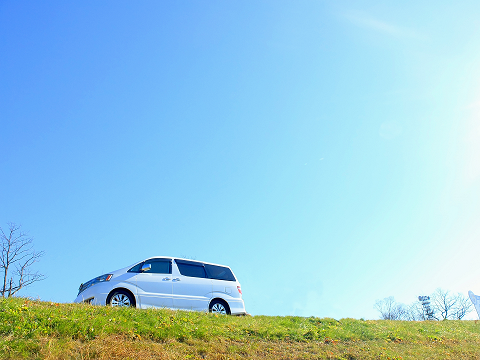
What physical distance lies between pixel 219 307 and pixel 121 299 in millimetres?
3968

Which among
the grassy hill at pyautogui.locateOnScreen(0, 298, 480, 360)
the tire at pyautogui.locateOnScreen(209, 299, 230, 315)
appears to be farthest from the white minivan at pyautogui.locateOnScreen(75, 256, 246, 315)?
the grassy hill at pyautogui.locateOnScreen(0, 298, 480, 360)

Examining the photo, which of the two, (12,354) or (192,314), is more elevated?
(192,314)

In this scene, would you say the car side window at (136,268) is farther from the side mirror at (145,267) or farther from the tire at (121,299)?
the tire at (121,299)

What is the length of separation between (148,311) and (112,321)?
2104 millimetres

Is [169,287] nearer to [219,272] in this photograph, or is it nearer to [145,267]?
[145,267]

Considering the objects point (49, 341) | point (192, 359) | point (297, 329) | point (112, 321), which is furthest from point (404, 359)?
point (49, 341)

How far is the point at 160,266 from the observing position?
46.7 feet

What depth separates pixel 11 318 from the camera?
812cm

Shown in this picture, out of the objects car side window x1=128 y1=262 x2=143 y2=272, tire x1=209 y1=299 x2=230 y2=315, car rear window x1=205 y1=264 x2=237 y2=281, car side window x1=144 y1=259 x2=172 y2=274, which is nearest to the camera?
car side window x1=128 y1=262 x2=143 y2=272

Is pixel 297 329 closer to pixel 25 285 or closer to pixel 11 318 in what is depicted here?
pixel 11 318

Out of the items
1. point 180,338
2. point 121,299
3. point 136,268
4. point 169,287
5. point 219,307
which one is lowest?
point 180,338

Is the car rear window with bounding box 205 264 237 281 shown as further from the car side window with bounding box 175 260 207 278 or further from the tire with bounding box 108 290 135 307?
the tire with bounding box 108 290 135 307

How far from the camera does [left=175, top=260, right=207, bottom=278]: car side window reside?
14.6 metres

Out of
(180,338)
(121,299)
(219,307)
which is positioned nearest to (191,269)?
(219,307)
